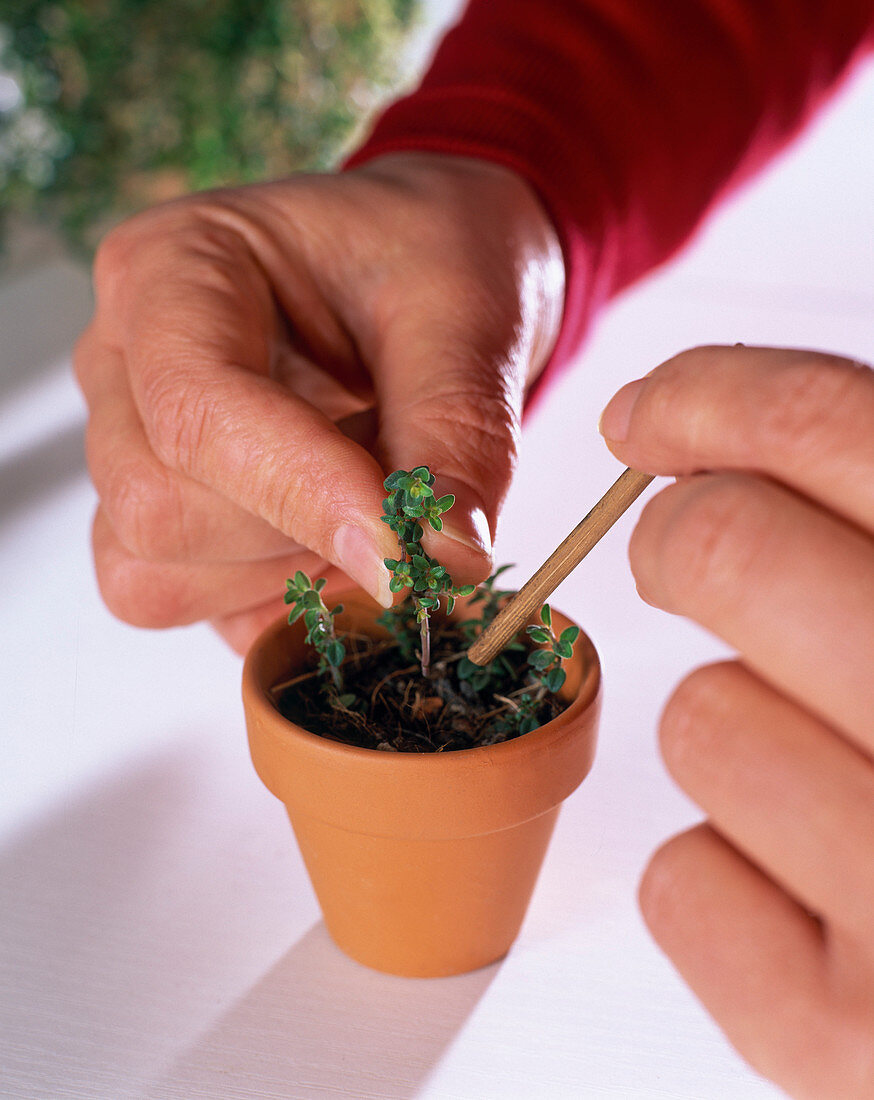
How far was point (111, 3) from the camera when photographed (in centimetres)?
214

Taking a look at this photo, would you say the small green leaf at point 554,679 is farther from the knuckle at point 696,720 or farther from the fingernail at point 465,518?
the knuckle at point 696,720

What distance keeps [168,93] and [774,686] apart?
214cm

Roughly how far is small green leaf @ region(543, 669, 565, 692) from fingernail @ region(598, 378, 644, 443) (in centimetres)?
26

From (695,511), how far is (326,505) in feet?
1.16

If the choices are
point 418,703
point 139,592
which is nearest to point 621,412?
point 418,703

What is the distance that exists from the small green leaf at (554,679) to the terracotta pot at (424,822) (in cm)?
2

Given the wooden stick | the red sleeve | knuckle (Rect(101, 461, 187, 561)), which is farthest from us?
the red sleeve

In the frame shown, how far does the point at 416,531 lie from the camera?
29.1 inches

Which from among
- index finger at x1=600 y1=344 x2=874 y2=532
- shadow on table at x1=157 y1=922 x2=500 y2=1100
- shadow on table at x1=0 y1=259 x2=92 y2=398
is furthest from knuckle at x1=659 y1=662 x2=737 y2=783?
shadow on table at x1=0 y1=259 x2=92 y2=398

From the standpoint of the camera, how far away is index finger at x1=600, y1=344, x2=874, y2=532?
468mm

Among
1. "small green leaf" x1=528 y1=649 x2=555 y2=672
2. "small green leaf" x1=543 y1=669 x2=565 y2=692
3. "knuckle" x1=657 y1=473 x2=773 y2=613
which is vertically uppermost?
"knuckle" x1=657 y1=473 x2=773 y2=613

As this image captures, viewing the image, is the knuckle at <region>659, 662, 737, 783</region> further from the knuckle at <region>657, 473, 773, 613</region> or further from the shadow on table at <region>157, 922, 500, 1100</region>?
the shadow on table at <region>157, 922, 500, 1100</region>

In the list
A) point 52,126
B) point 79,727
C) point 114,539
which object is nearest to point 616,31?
point 114,539

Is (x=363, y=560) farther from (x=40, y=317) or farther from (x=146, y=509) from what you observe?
(x=40, y=317)
